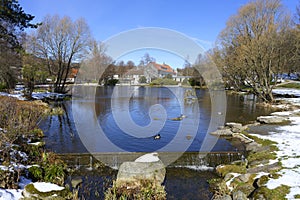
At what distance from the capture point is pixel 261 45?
2220cm

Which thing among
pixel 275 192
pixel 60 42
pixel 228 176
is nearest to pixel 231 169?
pixel 228 176

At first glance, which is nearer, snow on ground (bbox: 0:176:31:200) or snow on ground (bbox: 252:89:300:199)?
snow on ground (bbox: 0:176:31:200)

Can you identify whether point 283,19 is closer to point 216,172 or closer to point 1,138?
point 216,172

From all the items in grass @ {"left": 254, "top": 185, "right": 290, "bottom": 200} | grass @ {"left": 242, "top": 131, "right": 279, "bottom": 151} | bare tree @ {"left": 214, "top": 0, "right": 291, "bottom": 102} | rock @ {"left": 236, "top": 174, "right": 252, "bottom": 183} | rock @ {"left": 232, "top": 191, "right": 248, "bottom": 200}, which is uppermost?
bare tree @ {"left": 214, "top": 0, "right": 291, "bottom": 102}

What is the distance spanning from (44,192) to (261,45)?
23042mm

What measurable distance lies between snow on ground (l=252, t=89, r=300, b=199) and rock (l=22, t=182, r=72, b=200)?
5025mm

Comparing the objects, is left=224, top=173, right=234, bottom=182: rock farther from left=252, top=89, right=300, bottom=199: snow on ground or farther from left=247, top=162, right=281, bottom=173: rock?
left=252, top=89, right=300, bottom=199: snow on ground

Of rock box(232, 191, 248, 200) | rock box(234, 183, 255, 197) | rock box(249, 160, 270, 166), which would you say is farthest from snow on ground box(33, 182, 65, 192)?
rock box(249, 160, 270, 166)

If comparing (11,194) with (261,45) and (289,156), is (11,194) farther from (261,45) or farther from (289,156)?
(261,45)

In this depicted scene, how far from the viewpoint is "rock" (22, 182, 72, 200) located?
5078 mm

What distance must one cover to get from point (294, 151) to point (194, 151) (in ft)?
11.5

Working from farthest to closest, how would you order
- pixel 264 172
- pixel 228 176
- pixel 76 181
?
pixel 228 176, pixel 76 181, pixel 264 172

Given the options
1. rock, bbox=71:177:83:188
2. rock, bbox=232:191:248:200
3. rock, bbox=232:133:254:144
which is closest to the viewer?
rock, bbox=232:191:248:200

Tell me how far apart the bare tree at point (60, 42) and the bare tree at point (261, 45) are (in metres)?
19.3
